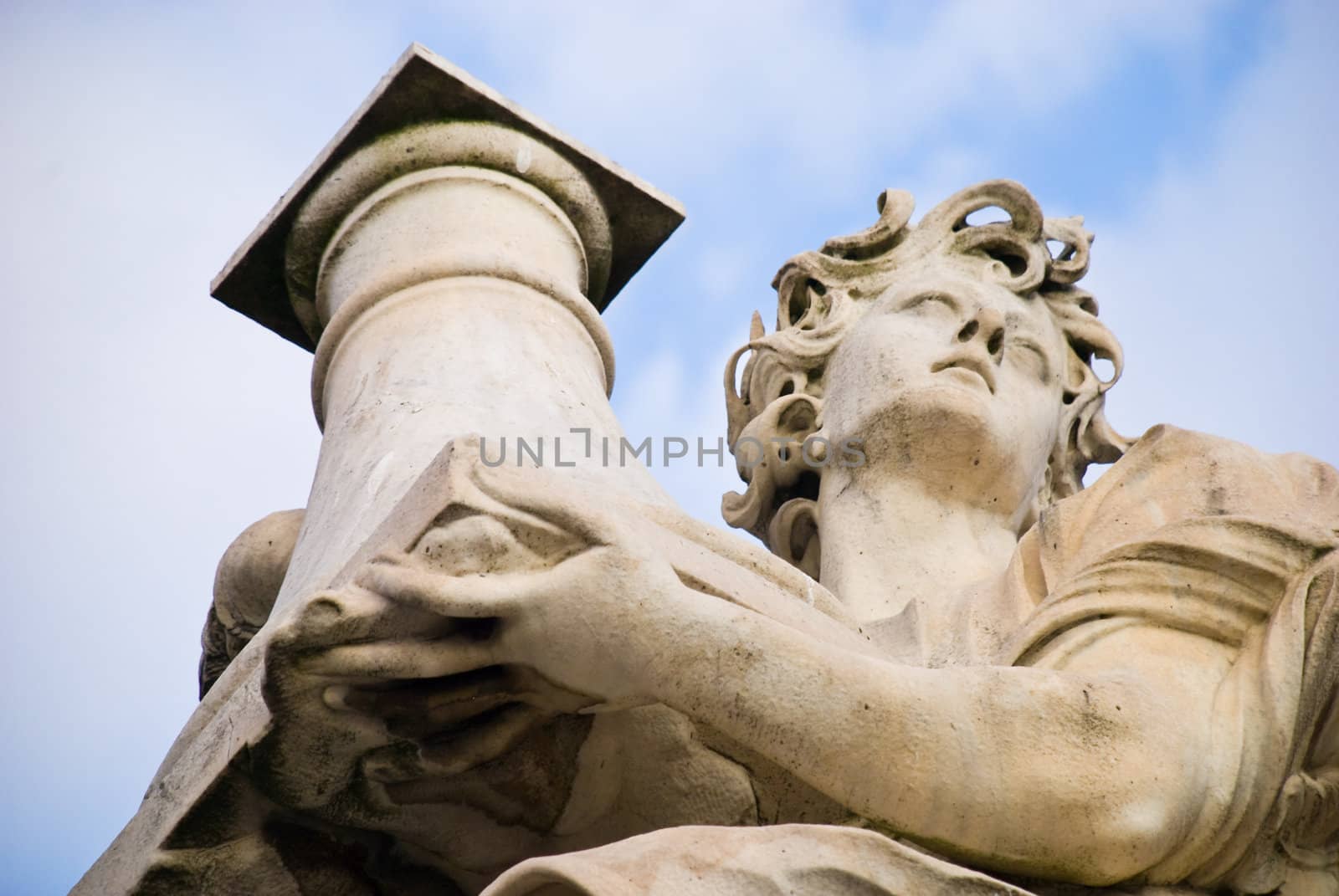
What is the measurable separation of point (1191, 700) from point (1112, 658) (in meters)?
0.14

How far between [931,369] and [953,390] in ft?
0.38

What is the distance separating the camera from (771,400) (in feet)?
15.7

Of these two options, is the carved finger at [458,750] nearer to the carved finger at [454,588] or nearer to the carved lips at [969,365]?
the carved finger at [454,588]

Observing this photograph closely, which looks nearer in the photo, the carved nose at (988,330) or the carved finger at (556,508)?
the carved finger at (556,508)

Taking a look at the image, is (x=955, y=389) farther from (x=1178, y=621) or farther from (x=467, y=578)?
(x=467, y=578)

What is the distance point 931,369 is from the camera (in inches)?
165

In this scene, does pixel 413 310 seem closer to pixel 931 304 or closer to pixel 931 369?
pixel 931 369

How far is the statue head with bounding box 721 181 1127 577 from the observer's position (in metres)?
4.17

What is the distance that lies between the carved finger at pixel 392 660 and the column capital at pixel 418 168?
238 cm

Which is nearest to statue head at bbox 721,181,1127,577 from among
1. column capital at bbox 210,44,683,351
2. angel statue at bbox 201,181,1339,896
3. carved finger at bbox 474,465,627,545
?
column capital at bbox 210,44,683,351

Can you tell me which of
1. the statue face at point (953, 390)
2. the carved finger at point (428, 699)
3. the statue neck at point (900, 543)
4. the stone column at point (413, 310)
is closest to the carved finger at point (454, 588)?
the carved finger at point (428, 699)

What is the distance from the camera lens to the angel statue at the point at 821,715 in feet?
7.79

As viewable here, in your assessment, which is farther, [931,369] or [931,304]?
[931,304]

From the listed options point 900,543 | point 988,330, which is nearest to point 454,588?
point 900,543
